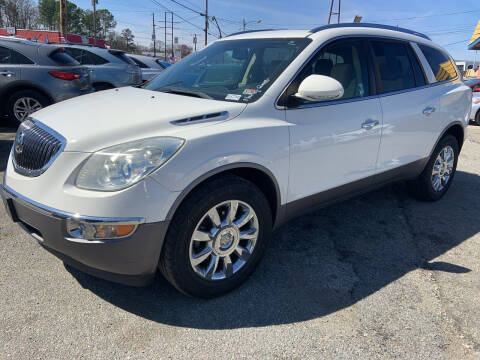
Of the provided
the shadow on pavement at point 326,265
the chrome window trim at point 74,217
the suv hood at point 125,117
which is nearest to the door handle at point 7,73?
the suv hood at point 125,117

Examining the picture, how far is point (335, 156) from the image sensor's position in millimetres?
3123

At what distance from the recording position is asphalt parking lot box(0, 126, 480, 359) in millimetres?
2227

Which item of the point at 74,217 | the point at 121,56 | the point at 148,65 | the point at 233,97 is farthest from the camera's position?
the point at 148,65

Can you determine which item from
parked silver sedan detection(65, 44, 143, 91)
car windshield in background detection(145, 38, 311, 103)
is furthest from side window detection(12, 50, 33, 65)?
car windshield in background detection(145, 38, 311, 103)

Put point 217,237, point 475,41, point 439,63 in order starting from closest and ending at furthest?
point 217,237 → point 439,63 → point 475,41

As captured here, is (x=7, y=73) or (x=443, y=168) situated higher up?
(x=7, y=73)

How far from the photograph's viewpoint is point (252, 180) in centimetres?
278

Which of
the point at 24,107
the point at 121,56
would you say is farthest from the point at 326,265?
the point at 121,56

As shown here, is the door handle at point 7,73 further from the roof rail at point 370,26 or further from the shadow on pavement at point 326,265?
the roof rail at point 370,26

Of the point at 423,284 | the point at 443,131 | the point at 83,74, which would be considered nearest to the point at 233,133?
the point at 423,284

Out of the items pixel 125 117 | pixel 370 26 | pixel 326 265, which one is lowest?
pixel 326 265

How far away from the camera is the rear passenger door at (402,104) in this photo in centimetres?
358

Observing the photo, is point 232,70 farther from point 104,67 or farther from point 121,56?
point 121,56

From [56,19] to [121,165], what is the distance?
89.2 m
